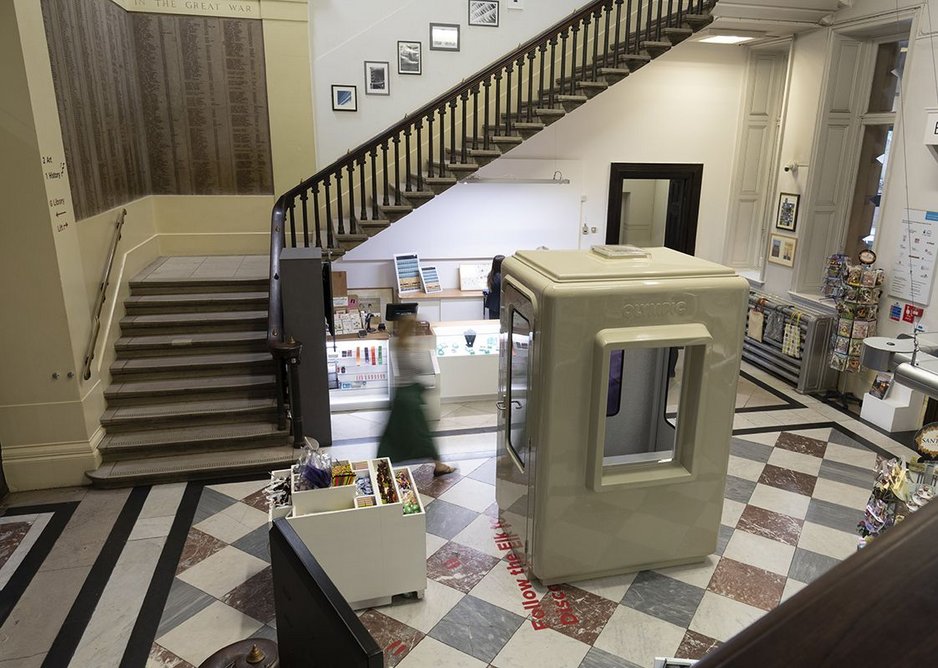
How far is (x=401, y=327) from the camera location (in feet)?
16.7

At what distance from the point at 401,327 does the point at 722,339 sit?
97.0 inches

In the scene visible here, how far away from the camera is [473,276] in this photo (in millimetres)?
9414

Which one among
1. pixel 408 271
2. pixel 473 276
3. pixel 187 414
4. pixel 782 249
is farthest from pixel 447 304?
pixel 782 249

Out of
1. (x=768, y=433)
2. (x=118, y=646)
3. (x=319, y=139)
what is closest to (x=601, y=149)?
(x=319, y=139)

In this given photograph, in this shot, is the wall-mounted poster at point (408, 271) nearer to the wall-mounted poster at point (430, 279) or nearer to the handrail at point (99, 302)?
the wall-mounted poster at point (430, 279)

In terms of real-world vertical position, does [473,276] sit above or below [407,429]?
above

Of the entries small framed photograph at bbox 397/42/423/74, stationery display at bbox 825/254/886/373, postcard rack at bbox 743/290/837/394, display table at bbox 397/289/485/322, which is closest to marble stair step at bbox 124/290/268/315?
display table at bbox 397/289/485/322

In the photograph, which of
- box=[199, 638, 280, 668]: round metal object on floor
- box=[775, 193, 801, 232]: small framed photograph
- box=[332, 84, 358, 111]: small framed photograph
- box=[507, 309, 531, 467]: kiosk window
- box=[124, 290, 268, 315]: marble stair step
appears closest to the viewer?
box=[199, 638, 280, 668]: round metal object on floor

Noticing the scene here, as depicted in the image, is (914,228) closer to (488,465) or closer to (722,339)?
(722,339)

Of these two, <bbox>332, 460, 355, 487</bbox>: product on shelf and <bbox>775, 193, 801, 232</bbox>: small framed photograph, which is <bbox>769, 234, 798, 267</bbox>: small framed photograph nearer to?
<bbox>775, 193, 801, 232</bbox>: small framed photograph

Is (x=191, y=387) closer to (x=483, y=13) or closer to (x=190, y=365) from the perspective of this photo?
(x=190, y=365)

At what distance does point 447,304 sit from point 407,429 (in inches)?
177

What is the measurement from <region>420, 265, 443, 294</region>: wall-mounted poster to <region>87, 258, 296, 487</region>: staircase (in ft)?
8.62

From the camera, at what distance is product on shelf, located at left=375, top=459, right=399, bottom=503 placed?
3.81 meters
